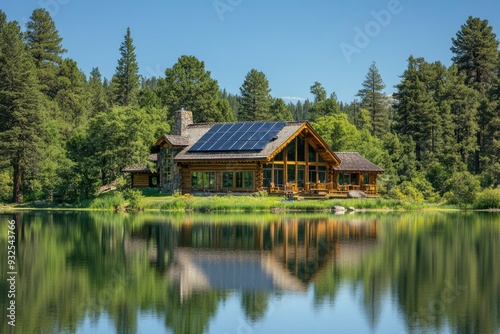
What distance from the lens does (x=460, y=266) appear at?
1986cm

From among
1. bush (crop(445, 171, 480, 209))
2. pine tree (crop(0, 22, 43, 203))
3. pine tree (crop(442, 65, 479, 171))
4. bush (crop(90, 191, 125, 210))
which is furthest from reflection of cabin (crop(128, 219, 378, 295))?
pine tree (crop(442, 65, 479, 171))

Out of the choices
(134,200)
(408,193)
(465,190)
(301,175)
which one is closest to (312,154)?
(301,175)

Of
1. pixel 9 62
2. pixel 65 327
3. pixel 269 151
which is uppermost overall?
pixel 9 62

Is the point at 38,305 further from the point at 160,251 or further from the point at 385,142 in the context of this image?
the point at 385,142

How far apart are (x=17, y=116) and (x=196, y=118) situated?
29126mm

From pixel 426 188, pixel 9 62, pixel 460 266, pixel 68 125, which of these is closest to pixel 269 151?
pixel 426 188

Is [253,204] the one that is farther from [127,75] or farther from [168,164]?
[127,75]

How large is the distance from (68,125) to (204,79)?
17.1 meters

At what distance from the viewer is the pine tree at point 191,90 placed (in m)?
79.9

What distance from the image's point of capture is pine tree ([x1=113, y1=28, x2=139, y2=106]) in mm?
93188

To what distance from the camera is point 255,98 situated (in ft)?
294

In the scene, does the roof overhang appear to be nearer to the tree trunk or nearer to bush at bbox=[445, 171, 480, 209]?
bush at bbox=[445, 171, 480, 209]

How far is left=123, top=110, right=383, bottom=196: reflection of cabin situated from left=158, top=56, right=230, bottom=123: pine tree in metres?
20.4

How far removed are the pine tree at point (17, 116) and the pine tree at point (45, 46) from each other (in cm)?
2585
